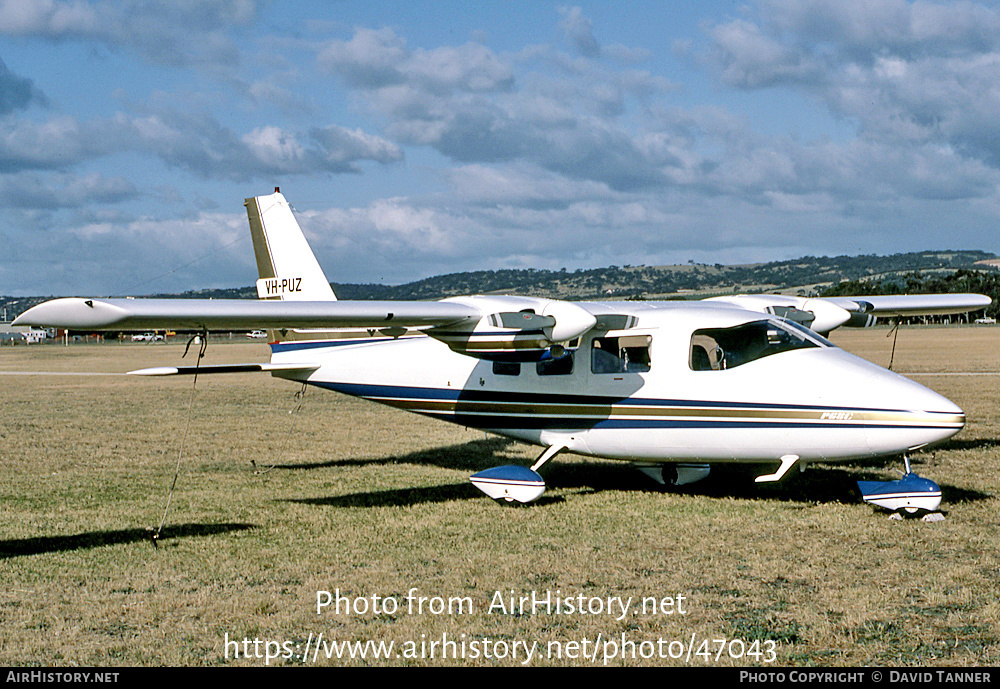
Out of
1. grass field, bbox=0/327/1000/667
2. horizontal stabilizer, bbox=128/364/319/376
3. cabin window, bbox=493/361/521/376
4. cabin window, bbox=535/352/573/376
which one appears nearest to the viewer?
grass field, bbox=0/327/1000/667

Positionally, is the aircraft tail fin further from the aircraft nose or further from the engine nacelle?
the aircraft nose

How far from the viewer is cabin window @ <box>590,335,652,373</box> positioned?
1163 centimetres

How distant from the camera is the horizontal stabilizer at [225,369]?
11.5 metres

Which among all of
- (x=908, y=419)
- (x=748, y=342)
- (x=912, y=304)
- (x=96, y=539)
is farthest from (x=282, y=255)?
(x=912, y=304)

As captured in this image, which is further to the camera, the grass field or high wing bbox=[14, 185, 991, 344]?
high wing bbox=[14, 185, 991, 344]

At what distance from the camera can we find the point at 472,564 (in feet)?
27.8

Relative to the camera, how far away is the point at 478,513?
11000mm

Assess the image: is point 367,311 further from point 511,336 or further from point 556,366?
point 556,366

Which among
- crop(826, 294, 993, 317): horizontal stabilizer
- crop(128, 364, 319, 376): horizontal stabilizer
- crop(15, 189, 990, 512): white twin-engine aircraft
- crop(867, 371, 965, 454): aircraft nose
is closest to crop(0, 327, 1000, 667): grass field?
crop(15, 189, 990, 512): white twin-engine aircraft

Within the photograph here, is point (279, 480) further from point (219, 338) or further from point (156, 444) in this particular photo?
point (219, 338)

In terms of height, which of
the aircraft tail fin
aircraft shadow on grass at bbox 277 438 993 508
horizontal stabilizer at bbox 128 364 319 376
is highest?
the aircraft tail fin

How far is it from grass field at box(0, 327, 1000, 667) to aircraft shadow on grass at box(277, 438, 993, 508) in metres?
0.07

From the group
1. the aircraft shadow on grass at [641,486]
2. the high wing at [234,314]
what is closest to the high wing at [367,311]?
the high wing at [234,314]
